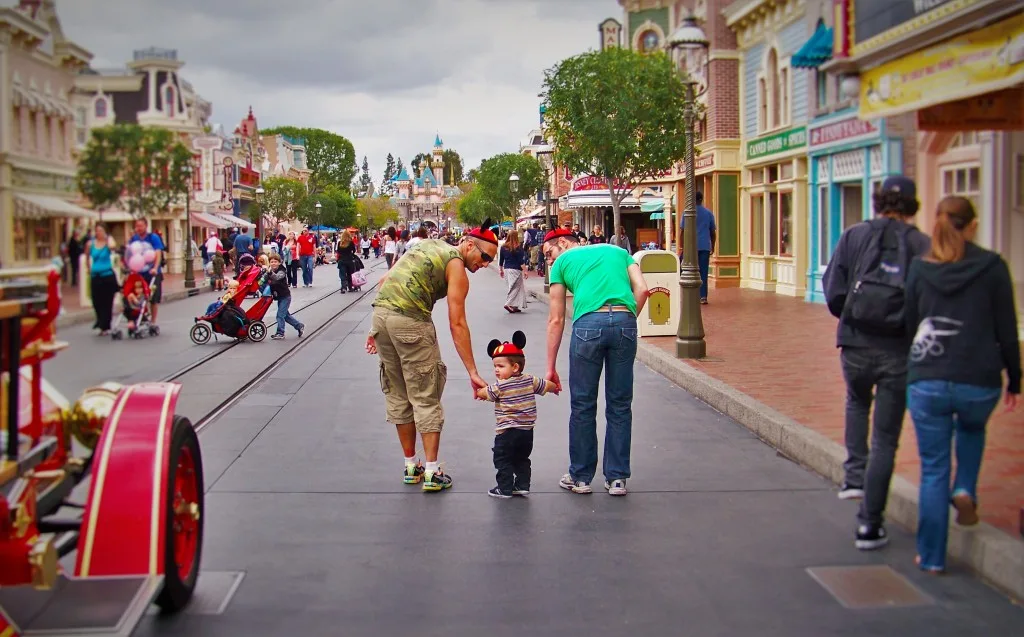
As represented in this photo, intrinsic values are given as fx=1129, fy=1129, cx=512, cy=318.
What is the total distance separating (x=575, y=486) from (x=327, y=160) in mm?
88549

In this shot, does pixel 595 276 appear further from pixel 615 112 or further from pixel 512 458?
pixel 615 112

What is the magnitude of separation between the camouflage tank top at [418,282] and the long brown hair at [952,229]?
2.93m

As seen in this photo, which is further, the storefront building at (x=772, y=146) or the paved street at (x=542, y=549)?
the storefront building at (x=772, y=146)

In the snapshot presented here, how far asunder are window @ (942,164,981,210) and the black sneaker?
11282mm

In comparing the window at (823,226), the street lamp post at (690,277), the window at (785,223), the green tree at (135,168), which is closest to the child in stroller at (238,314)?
the street lamp post at (690,277)

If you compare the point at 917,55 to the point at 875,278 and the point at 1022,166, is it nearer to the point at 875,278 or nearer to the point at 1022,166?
the point at 1022,166

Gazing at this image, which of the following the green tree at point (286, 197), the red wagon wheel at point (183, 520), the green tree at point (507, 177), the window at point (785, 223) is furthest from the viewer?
the green tree at point (286, 197)

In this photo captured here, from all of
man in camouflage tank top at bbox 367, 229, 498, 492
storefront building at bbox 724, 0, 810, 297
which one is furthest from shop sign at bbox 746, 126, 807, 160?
man in camouflage tank top at bbox 367, 229, 498, 492

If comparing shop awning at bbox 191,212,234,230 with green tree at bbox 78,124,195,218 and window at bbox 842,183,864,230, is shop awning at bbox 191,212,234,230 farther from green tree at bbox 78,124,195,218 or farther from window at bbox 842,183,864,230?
window at bbox 842,183,864,230

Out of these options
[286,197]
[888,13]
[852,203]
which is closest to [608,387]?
[888,13]

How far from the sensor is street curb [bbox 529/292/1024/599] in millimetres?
4961

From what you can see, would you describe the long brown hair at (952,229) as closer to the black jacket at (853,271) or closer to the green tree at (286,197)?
the black jacket at (853,271)

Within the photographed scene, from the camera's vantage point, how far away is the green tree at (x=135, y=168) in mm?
3115

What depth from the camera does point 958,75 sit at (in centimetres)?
1046
